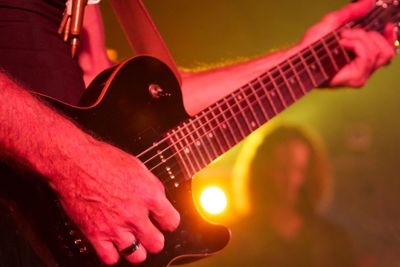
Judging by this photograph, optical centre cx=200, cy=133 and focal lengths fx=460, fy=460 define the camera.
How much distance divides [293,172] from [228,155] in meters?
0.57

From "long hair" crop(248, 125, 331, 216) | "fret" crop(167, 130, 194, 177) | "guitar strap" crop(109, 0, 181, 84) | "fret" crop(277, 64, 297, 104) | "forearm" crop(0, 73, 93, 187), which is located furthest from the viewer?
"long hair" crop(248, 125, 331, 216)

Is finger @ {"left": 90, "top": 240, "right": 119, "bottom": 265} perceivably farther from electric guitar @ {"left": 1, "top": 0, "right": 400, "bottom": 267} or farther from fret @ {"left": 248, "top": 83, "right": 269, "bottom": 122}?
fret @ {"left": 248, "top": 83, "right": 269, "bottom": 122}

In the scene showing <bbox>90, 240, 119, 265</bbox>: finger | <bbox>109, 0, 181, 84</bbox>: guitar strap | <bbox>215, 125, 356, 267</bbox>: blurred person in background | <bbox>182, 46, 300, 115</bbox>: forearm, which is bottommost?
<bbox>215, 125, 356, 267</bbox>: blurred person in background

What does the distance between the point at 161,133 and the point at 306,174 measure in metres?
2.70

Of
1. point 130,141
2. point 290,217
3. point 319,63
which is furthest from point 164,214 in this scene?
point 290,217

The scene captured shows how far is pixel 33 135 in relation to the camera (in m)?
0.78

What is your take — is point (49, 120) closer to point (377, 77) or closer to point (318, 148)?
point (377, 77)

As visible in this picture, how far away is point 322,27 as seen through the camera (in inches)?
53.5

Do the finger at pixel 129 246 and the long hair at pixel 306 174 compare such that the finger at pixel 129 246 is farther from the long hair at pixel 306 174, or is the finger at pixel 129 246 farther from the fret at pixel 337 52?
the long hair at pixel 306 174

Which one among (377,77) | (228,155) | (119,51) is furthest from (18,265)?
(228,155)

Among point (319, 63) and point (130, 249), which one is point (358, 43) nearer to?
point (319, 63)

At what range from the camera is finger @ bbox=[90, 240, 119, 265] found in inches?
31.5

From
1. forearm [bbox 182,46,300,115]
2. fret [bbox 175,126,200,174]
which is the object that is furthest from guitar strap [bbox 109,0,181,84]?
fret [bbox 175,126,200,174]

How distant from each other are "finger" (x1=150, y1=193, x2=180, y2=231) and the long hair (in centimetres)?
248
